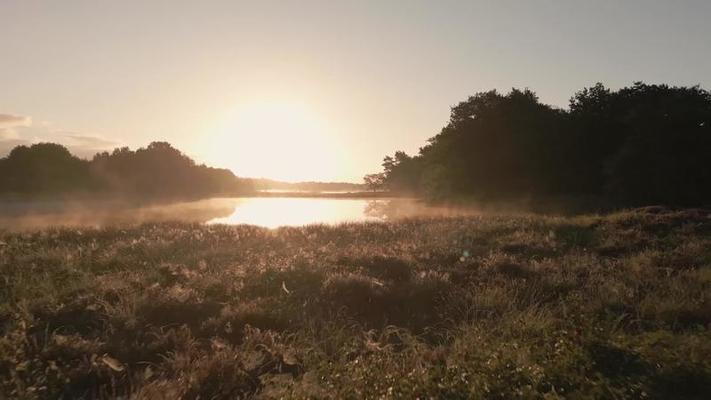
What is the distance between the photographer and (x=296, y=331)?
890 cm

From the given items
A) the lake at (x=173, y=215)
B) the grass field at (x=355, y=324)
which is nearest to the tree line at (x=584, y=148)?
the lake at (x=173, y=215)

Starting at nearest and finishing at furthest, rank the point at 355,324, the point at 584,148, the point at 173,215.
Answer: the point at 355,324 < the point at 173,215 < the point at 584,148

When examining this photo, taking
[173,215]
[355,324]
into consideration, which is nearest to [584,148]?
[173,215]

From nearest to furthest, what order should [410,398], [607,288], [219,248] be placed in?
[410,398], [607,288], [219,248]

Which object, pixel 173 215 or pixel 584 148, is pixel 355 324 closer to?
pixel 173 215

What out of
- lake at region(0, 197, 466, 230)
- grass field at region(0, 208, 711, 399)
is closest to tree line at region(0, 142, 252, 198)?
lake at region(0, 197, 466, 230)

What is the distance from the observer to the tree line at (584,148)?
40250 mm

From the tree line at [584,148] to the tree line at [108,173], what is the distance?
60151 millimetres

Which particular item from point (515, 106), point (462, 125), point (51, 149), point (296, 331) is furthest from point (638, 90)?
point (51, 149)

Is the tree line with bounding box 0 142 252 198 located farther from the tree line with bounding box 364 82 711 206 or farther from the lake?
the tree line with bounding box 364 82 711 206

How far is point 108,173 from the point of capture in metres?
99.5

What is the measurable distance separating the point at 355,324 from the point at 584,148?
157ft

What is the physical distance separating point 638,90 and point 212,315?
5422 cm

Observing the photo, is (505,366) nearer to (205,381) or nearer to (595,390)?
(595,390)
